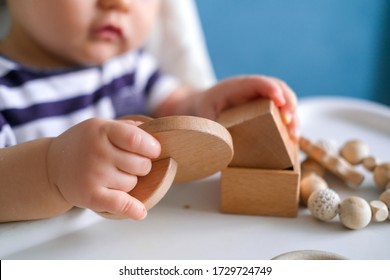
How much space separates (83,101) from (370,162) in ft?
1.31

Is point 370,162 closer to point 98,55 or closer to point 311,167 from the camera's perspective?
point 311,167

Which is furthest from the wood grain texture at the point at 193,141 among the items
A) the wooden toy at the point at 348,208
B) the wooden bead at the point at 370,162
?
the wooden bead at the point at 370,162

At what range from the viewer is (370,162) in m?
0.58

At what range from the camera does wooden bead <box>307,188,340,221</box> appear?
1.59 ft

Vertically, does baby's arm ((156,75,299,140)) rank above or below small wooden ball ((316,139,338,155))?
above

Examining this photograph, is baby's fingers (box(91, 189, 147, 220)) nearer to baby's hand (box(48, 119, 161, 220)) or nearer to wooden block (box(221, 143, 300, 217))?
baby's hand (box(48, 119, 161, 220))

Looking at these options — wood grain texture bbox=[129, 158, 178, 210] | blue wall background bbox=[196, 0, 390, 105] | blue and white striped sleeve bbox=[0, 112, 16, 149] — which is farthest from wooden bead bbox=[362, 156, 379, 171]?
blue wall background bbox=[196, 0, 390, 105]

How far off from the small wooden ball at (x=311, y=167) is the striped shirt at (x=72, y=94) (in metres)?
0.30

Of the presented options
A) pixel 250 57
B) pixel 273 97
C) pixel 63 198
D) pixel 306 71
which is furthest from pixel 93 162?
pixel 306 71

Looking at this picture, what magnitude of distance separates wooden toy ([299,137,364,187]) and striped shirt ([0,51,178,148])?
0.29 m

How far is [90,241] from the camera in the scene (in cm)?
47

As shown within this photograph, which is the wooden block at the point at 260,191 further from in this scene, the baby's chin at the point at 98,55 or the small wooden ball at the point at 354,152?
the baby's chin at the point at 98,55

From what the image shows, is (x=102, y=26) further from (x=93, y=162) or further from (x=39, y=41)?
(x=93, y=162)

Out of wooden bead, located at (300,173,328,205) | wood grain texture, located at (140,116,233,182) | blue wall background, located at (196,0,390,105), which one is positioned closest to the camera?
wood grain texture, located at (140,116,233,182)
